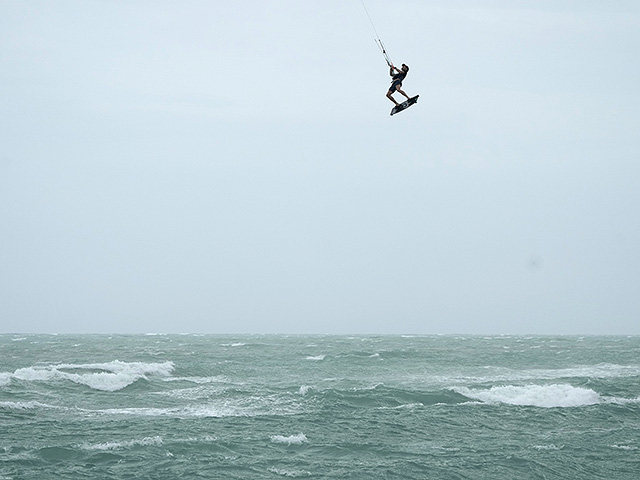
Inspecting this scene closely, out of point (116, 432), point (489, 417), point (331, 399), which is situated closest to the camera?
point (116, 432)

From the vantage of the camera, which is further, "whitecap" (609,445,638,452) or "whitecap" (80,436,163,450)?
"whitecap" (609,445,638,452)

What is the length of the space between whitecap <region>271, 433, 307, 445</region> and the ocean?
1.4 inches

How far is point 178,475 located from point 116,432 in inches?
214

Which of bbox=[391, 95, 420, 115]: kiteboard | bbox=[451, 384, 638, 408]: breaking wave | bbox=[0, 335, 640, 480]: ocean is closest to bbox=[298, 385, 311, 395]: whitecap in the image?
bbox=[0, 335, 640, 480]: ocean

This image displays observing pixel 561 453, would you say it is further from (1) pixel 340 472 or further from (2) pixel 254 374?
(2) pixel 254 374

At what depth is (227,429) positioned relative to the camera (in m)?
20.9

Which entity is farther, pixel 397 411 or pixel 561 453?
pixel 397 411

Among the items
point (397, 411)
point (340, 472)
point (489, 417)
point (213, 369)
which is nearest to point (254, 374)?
point (213, 369)

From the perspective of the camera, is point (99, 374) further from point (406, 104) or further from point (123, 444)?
point (406, 104)

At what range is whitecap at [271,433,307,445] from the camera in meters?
19.4

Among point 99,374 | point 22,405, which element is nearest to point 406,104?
point 22,405

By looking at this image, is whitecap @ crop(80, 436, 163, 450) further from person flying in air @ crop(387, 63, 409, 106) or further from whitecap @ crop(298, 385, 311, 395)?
person flying in air @ crop(387, 63, 409, 106)

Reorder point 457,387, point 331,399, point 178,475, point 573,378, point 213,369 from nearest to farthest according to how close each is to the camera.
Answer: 1. point 178,475
2. point 331,399
3. point 457,387
4. point 573,378
5. point 213,369

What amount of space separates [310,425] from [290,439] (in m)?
2.28
